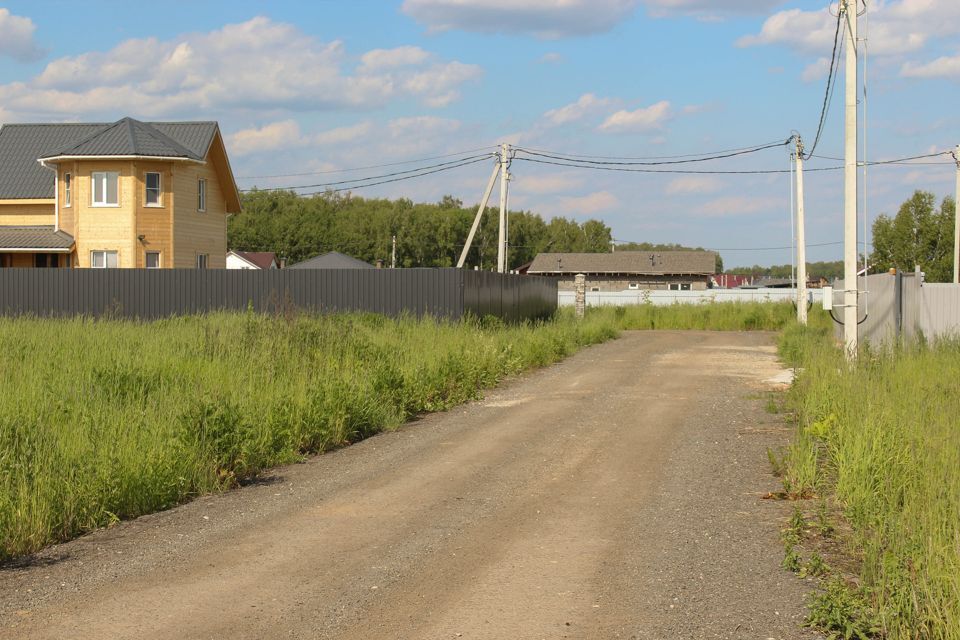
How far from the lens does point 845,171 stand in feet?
53.4

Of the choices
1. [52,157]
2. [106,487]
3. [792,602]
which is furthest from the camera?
[52,157]

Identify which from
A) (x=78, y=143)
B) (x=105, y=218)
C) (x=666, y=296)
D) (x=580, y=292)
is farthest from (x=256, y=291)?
(x=666, y=296)

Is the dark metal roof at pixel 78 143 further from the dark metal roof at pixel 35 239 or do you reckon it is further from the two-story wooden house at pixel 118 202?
the dark metal roof at pixel 35 239

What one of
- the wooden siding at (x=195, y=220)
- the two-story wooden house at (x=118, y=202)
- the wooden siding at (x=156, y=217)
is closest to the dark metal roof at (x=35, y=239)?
the two-story wooden house at (x=118, y=202)

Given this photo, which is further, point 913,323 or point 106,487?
point 913,323

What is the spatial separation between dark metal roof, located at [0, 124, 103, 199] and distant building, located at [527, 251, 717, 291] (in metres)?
58.4

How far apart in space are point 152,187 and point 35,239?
15.0ft

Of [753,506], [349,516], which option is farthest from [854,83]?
[349,516]

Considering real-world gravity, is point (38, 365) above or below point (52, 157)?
below

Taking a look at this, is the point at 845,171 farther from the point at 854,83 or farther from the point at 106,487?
the point at 106,487

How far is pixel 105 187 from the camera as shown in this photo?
3544 cm

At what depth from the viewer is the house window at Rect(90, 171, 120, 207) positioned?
35406mm

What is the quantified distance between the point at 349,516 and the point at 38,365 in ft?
20.9

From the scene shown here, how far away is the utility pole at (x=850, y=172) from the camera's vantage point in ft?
52.4
